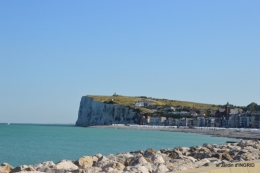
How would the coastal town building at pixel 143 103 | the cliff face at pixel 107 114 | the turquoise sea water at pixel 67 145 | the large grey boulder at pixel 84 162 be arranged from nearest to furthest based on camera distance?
the large grey boulder at pixel 84 162, the turquoise sea water at pixel 67 145, the cliff face at pixel 107 114, the coastal town building at pixel 143 103

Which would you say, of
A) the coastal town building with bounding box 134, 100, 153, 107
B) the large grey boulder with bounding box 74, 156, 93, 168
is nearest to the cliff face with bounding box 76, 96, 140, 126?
the coastal town building with bounding box 134, 100, 153, 107

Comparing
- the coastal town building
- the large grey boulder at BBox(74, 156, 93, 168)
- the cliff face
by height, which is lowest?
the large grey boulder at BBox(74, 156, 93, 168)

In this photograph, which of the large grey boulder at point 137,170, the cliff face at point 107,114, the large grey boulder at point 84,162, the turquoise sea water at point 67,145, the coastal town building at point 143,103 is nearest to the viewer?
the large grey boulder at point 137,170

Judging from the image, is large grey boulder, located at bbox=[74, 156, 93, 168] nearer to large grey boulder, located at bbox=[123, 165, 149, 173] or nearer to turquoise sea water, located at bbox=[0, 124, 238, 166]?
large grey boulder, located at bbox=[123, 165, 149, 173]

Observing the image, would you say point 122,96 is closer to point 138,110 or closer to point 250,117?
point 138,110

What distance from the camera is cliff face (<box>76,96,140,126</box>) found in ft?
411

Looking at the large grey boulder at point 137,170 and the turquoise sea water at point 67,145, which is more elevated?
the large grey boulder at point 137,170

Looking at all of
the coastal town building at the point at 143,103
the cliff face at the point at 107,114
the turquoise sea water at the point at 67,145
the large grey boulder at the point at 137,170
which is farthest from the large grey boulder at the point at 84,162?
the coastal town building at the point at 143,103

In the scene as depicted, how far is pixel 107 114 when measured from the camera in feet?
417

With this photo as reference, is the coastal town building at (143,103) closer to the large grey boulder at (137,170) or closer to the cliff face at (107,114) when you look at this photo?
the cliff face at (107,114)

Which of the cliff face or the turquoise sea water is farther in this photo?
the cliff face

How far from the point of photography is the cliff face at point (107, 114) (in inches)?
4926

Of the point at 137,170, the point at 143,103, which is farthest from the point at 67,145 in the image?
the point at 143,103

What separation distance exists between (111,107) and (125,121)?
5937 mm
